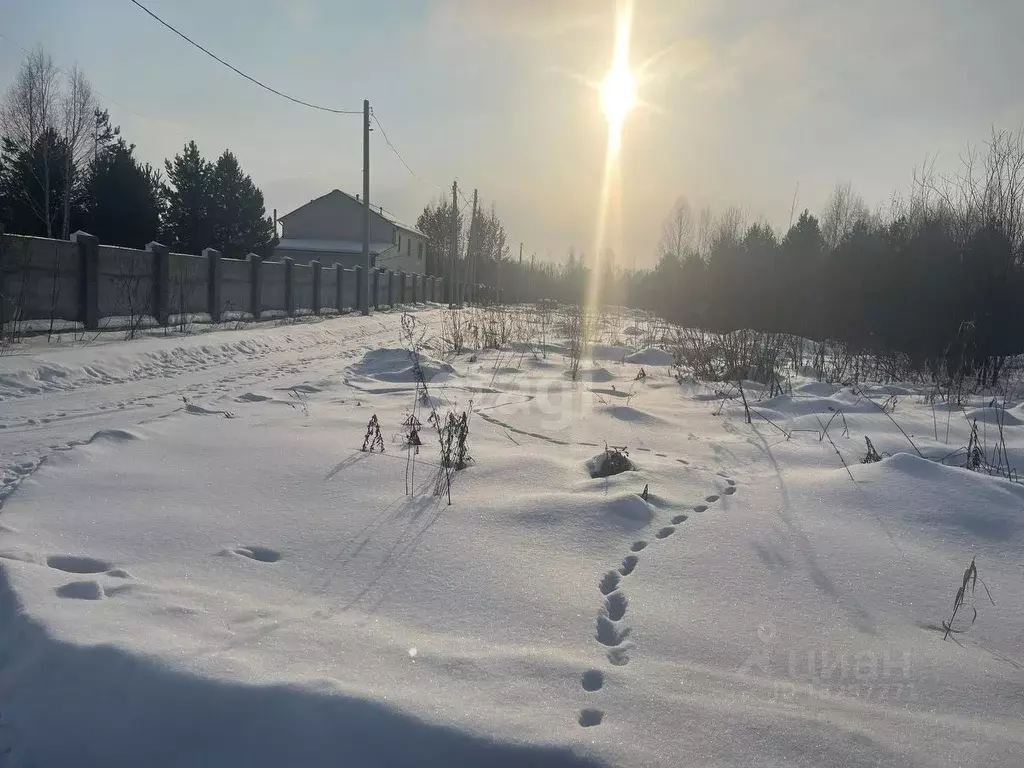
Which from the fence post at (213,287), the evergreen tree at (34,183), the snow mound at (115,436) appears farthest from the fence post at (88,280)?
the evergreen tree at (34,183)

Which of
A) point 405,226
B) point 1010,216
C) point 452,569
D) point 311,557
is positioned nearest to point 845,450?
point 452,569

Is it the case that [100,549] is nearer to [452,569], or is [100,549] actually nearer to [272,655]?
[272,655]

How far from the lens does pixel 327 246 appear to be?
1556 inches

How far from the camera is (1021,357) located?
10.6 metres

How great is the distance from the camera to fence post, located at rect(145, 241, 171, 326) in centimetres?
1209

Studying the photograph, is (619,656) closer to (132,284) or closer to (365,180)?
(132,284)

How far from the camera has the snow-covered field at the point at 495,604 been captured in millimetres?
1428

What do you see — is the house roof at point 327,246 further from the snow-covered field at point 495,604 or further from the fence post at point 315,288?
the snow-covered field at point 495,604

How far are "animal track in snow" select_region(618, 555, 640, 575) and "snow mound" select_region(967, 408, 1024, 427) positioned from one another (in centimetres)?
410

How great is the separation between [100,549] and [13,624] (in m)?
0.60

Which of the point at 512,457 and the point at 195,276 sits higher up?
the point at 195,276

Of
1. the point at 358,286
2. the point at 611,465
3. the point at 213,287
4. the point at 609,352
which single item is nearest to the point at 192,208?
the point at 358,286

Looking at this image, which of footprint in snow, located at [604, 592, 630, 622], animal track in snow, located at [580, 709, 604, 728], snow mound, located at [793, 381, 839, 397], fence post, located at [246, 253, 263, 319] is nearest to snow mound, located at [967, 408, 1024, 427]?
snow mound, located at [793, 381, 839, 397]

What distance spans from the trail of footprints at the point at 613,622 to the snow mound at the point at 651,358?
7198mm
